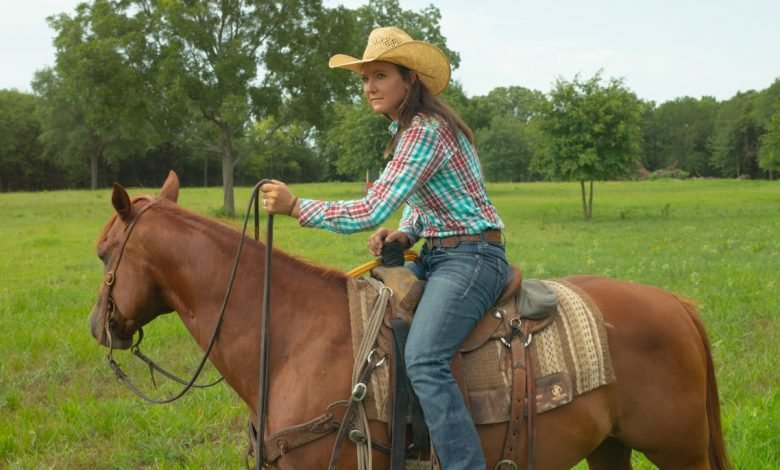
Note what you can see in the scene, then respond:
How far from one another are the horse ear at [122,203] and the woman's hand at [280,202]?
71 cm

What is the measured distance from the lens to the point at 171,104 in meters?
25.7

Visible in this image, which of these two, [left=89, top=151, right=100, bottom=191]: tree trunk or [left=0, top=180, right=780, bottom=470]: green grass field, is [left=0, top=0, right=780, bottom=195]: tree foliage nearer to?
[left=0, top=180, right=780, bottom=470]: green grass field

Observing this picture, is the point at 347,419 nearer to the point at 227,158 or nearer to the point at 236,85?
the point at 236,85

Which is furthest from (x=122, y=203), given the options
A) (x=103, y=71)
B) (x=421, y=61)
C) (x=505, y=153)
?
(x=505, y=153)

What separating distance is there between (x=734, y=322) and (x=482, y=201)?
6131 mm

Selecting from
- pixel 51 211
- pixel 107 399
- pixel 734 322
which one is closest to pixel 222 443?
pixel 107 399

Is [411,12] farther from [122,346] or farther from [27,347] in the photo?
[122,346]

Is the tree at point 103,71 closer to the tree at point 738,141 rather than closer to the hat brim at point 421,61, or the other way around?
the hat brim at point 421,61

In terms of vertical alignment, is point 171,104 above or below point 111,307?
above

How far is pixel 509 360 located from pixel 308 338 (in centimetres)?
96

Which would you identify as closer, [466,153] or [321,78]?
[466,153]

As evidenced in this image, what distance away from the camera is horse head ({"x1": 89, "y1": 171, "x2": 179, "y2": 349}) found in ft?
9.89

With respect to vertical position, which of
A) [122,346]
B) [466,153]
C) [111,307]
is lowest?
[122,346]

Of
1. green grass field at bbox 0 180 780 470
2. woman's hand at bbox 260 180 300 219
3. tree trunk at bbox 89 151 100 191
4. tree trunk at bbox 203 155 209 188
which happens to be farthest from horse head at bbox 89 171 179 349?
tree trunk at bbox 89 151 100 191
